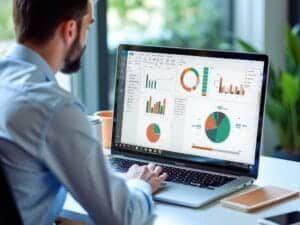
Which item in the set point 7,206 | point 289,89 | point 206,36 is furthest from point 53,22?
point 206,36

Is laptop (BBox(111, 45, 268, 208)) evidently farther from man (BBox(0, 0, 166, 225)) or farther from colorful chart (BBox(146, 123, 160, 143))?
man (BBox(0, 0, 166, 225))

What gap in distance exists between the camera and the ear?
5.52 ft

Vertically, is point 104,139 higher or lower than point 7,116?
lower

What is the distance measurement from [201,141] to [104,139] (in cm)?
46

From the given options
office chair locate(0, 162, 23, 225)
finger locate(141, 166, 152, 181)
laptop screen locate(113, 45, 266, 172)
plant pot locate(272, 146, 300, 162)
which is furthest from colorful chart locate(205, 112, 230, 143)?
plant pot locate(272, 146, 300, 162)

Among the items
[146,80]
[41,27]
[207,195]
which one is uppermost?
[41,27]

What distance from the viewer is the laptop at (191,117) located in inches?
75.0

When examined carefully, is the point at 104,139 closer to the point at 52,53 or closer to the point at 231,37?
the point at 52,53

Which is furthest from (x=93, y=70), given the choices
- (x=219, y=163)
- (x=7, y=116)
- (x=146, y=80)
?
(x=7, y=116)

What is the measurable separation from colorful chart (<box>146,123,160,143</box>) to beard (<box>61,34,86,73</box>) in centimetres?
37

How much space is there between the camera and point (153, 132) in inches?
81.8

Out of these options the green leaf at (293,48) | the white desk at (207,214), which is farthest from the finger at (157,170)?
the green leaf at (293,48)

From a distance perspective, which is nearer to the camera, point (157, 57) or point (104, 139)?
point (157, 57)

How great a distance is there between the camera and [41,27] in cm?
166
